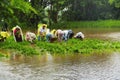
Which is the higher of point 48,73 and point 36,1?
point 36,1

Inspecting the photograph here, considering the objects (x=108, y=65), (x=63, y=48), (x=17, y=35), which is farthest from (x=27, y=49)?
(x=108, y=65)

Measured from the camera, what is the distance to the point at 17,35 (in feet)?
72.8

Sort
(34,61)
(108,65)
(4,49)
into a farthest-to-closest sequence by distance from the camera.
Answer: (4,49)
(34,61)
(108,65)

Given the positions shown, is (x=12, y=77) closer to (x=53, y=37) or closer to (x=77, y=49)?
(x=77, y=49)

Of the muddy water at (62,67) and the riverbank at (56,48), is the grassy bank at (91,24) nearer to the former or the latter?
the riverbank at (56,48)

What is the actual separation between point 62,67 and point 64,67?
3.2 inches

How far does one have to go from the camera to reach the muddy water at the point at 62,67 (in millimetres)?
11867

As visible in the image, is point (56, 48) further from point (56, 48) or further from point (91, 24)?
point (91, 24)

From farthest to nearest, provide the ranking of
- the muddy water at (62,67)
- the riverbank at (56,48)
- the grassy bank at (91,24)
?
Result: the grassy bank at (91,24), the riverbank at (56,48), the muddy water at (62,67)

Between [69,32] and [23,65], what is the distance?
9.97 meters

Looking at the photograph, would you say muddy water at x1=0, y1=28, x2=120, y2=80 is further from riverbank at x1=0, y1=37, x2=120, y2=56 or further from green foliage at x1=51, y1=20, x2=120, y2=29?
green foliage at x1=51, y1=20, x2=120, y2=29

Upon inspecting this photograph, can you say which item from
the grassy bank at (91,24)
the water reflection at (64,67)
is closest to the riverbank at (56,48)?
the water reflection at (64,67)

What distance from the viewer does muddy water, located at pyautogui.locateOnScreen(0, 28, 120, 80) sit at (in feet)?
38.9

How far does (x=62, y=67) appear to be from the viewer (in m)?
13.9
